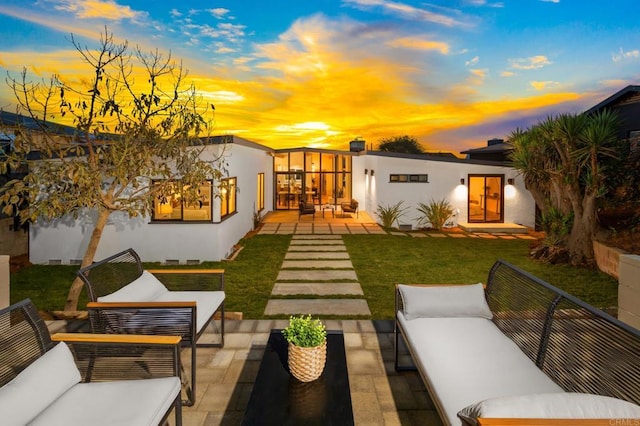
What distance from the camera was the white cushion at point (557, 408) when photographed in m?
1.76

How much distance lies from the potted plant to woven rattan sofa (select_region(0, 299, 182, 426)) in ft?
2.52

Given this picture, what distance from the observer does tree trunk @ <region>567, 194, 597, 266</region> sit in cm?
971

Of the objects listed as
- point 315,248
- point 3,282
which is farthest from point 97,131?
point 315,248

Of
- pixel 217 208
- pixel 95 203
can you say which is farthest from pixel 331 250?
pixel 95 203

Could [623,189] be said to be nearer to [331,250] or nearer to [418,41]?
[331,250]

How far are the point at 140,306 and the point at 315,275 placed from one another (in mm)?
5038

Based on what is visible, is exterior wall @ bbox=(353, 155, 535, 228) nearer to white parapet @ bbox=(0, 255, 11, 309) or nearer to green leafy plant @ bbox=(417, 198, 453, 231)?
green leafy plant @ bbox=(417, 198, 453, 231)

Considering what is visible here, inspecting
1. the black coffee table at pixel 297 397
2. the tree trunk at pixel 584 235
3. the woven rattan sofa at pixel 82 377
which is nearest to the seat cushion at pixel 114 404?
the woven rattan sofa at pixel 82 377

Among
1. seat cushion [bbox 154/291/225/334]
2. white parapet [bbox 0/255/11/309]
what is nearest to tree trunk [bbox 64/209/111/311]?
white parapet [bbox 0/255/11/309]

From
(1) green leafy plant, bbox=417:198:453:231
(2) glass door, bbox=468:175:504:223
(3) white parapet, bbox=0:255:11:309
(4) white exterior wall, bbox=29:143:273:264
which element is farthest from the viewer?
(2) glass door, bbox=468:175:504:223

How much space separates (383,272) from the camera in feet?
28.1

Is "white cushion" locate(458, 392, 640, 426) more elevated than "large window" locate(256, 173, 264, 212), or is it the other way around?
"large window" locate(256, 173, 264, 212)

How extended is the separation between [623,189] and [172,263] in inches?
419

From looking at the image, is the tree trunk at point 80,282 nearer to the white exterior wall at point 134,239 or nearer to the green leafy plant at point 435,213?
the white exterior wall at point 134,239
